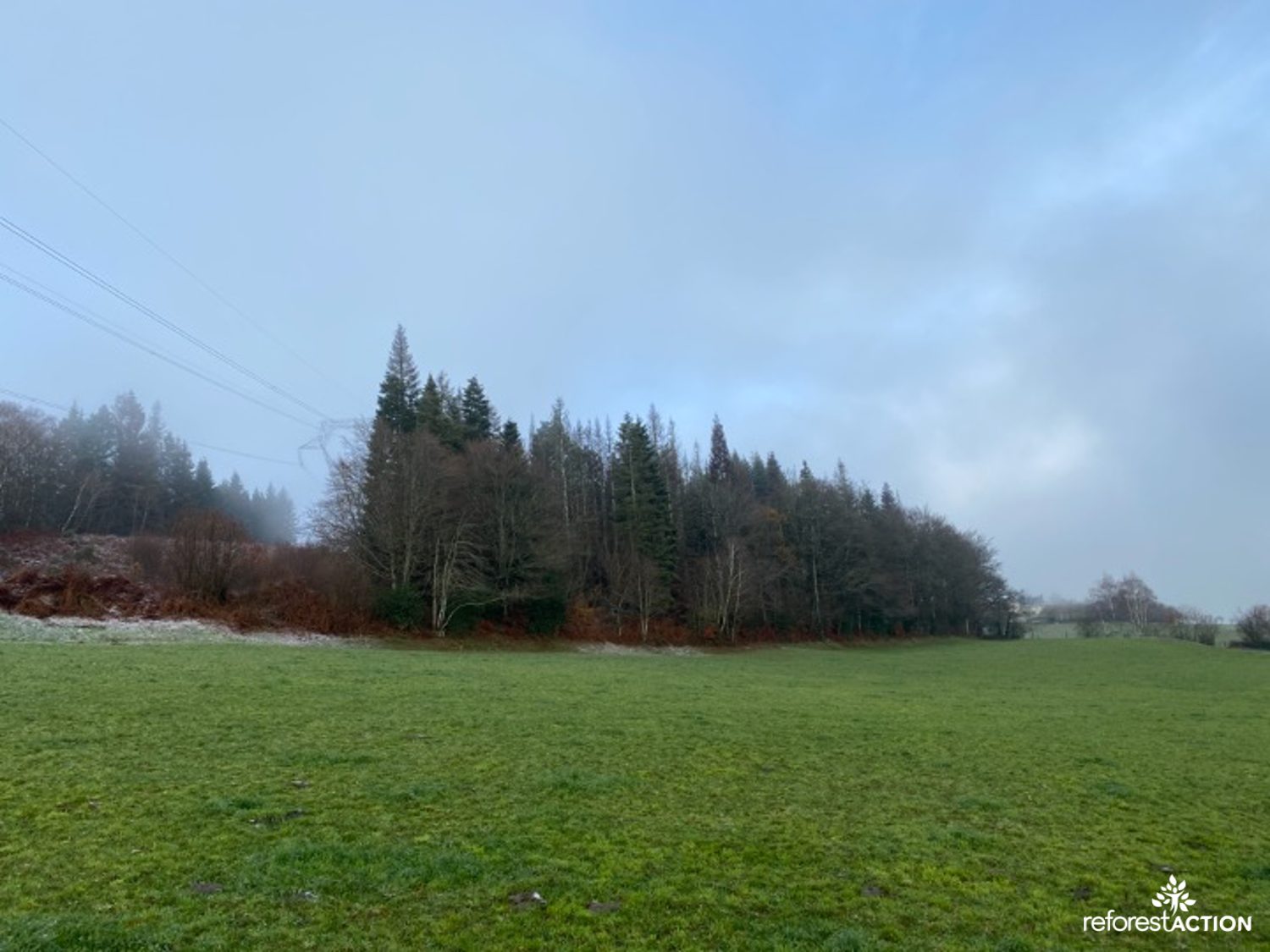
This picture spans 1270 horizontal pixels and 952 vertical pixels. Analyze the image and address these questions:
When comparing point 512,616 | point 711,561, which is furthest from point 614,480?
point 512,616

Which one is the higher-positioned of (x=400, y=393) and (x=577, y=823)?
(x=400, y=393)

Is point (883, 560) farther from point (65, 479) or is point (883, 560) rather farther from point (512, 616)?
point (65, 479)

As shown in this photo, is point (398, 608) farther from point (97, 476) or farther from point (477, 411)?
point (97, 476)

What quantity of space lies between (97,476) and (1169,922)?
8954 centimetres

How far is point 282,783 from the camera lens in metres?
9.55

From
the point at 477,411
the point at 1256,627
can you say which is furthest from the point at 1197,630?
the point at 477,411

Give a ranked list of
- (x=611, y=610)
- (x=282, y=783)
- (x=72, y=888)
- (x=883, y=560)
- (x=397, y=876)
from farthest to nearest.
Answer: (x=883, y=560) < (x=611, y=610) < (x=282, y=783) < (x=397, y=876) < (x=72, y=888)

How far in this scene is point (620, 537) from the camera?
2739 inches

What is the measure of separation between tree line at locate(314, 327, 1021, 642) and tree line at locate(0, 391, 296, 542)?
15.2 meters

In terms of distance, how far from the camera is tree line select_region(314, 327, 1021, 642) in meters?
50.5

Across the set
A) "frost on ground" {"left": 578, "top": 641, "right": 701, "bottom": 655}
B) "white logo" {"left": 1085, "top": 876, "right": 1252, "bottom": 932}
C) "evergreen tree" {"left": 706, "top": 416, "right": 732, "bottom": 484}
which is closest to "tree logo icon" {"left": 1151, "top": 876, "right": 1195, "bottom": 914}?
"white logo" {"left": 1085, "top": 876, "right": 1252, "bottom": 932}

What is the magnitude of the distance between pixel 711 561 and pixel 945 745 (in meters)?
57.8

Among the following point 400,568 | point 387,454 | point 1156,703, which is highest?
point 387,454

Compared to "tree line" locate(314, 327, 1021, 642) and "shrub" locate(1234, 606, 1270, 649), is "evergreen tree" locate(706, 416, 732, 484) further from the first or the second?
"shrub" locate(1234, 606, 1270, 649)
